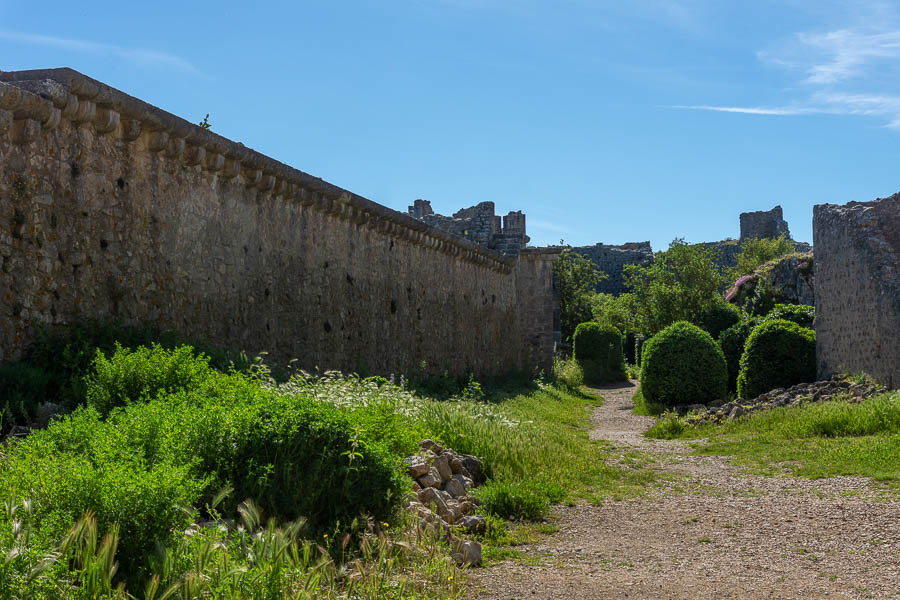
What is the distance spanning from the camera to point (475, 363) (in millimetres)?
20031

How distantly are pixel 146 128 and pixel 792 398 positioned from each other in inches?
Result: 409

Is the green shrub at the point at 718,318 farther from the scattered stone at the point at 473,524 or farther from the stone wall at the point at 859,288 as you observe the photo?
the scattered stone at the point at 473,524

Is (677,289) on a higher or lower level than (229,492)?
higher

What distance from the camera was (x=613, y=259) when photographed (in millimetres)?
63031

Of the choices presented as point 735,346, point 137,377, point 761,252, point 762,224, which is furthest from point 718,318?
point 762,224

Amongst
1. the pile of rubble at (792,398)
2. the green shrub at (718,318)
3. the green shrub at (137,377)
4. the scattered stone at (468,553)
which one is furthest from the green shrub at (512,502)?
the green shrub at (718,318)

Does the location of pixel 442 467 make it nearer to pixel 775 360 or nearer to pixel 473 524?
pixel 473 524

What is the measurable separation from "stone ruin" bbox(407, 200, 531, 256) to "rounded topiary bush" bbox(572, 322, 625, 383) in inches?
203

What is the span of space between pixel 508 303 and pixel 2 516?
2112cm

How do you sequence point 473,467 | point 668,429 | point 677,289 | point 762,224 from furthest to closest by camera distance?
point 762,224, point 677,289, point 668,429, point 473,467

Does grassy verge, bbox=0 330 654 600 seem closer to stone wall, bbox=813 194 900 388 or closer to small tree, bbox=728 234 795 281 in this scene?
stone wall, bbox=813 194 900 388

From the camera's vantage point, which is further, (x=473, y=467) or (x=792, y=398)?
(x=792, y=398)

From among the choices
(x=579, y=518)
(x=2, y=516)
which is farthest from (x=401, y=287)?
(x=2, y=516)

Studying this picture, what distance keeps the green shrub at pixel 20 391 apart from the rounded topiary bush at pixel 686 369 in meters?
11.3
